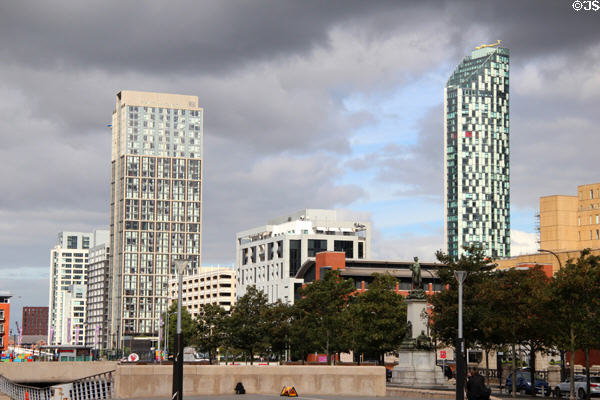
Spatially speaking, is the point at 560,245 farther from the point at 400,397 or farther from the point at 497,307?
the point at 400,397

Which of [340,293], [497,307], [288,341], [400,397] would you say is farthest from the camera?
[288,341]

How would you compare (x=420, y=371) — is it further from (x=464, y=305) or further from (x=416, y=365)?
(x=464, y=305)

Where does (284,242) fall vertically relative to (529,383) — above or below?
above

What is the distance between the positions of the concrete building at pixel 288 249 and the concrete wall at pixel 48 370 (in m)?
64.4

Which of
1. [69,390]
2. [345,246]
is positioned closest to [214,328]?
[69,390]

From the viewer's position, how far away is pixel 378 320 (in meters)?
82.4

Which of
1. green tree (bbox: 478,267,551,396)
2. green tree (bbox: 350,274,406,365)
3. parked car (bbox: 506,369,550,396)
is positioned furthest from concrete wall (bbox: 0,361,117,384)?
green tree (bbox: 478,267,551,396)

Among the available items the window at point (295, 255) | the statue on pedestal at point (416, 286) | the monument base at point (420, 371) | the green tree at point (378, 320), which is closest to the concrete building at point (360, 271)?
the window at point (295, 255)

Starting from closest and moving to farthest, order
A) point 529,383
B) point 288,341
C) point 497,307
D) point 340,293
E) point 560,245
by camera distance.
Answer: point 497,307
point 529,383
point 340,293
point 288,341
point 560,245

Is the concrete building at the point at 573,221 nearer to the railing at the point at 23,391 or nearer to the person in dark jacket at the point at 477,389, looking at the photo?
the railing at the point at 23,391

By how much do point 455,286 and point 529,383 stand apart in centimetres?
870

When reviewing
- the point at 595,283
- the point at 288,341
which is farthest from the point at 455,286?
the point at 288,341

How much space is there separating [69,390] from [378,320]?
120 feet

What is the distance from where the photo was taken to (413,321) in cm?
5872
